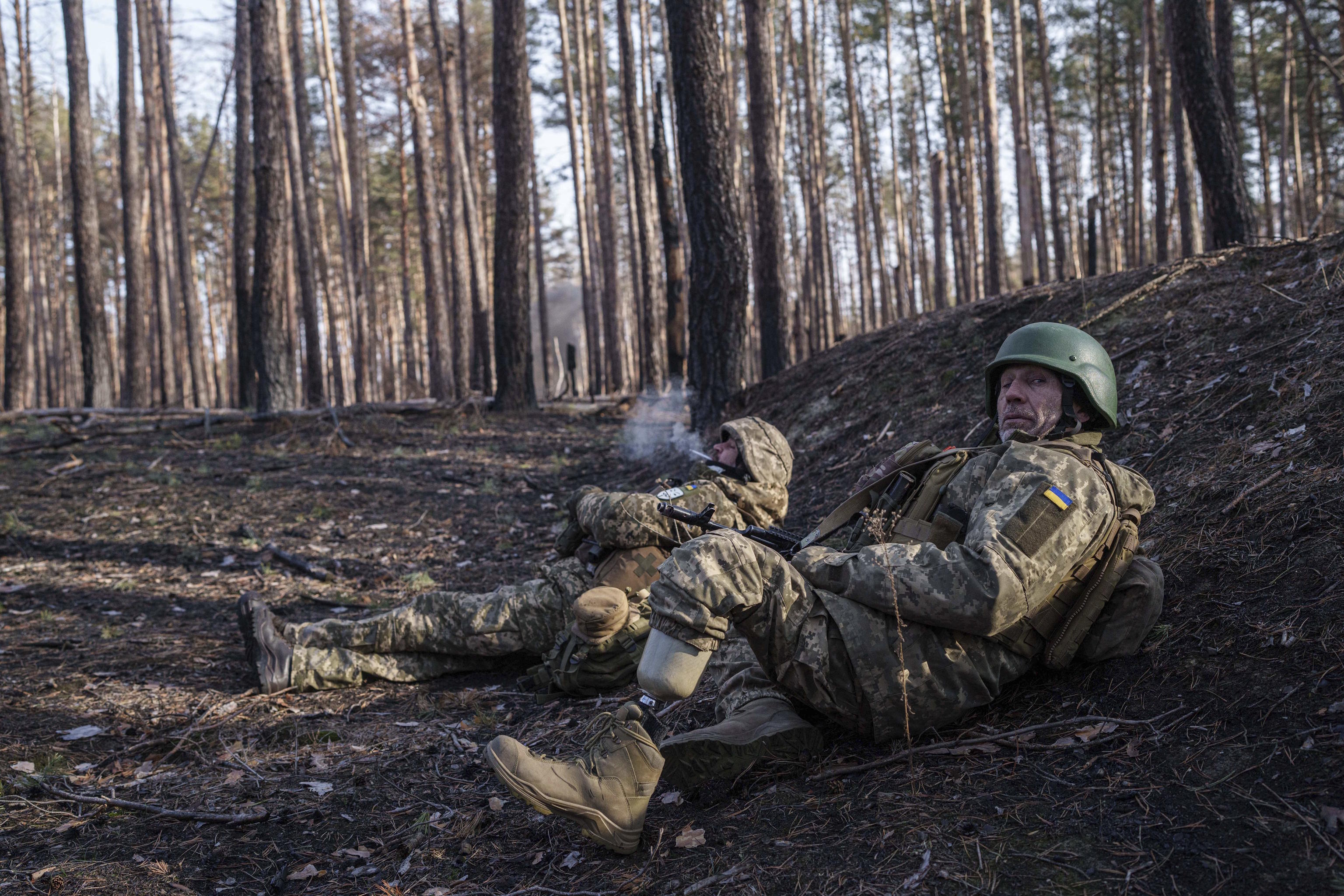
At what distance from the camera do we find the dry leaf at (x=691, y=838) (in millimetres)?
2662

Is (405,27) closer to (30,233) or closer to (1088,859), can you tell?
(30,233)

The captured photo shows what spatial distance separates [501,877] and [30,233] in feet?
114

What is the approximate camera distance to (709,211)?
8.96 m

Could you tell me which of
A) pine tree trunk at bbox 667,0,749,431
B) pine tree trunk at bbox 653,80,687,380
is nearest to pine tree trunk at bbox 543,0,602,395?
pine tree trunk at bbox 653,80,687,380

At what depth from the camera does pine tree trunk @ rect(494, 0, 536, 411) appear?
1276cm

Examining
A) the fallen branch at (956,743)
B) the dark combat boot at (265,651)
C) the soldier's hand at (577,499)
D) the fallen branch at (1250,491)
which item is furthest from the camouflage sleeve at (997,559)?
the dark combat boot at (265,651)

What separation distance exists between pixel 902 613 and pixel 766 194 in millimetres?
9170

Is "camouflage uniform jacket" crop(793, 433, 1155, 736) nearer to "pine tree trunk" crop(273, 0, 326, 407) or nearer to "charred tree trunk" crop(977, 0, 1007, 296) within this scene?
"charred tree trunk" crop(977, 0, 1007, 296)

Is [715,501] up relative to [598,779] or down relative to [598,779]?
up

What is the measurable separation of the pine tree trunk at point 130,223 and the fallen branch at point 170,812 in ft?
51.3

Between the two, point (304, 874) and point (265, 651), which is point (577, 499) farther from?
point (304, 874)

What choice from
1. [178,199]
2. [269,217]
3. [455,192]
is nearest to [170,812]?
[269,217]

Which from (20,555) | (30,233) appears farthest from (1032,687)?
(30,233)

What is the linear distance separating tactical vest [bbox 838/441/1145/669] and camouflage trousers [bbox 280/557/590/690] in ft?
7.55
